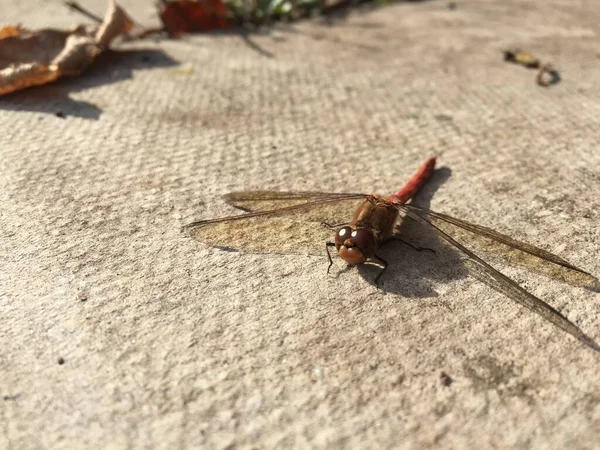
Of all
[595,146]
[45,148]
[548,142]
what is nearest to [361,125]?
[548,142]

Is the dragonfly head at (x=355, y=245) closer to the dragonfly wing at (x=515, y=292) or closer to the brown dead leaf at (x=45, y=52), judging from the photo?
the dragonfly wing at (x=515, y=292)

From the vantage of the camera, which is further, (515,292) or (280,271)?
(280,271)

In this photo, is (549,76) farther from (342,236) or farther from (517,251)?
(342,236)

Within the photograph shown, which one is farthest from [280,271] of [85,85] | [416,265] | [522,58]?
[522,58]

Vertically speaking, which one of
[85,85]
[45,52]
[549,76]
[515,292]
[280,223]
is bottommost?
[515,292]

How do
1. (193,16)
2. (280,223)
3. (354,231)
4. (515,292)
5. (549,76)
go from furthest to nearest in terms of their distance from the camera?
(193,16) < (549,76) < (280,223) < (354,231) < (515,292)

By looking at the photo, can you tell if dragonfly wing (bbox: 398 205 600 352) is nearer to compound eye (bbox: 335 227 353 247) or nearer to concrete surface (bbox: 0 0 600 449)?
concrete surface (bbox: 0 0 600 449)

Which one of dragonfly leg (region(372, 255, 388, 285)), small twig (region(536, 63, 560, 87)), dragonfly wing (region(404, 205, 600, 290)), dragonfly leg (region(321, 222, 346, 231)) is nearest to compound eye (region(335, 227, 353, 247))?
dragonfly leg (region(372, 255, 388, 285))
